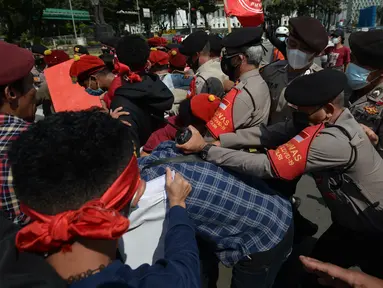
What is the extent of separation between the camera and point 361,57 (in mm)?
2537

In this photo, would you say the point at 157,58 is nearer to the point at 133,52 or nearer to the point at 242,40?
the point at 133,52

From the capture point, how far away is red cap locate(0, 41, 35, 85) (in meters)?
1.53

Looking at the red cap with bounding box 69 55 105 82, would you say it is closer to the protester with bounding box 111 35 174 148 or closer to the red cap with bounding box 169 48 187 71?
the protester with bounding box 111 35 174 148

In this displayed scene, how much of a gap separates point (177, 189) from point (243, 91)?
1133 millimetres

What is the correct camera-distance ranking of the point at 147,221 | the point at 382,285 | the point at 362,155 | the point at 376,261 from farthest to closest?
the point at 376,261, the point at 362,155, the point at 147,221, the point at 382,285

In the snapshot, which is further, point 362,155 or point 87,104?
point 87,104

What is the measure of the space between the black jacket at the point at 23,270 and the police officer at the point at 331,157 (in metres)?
0.88

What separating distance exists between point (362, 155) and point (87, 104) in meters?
2.74

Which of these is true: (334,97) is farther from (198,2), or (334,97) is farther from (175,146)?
(198,2)

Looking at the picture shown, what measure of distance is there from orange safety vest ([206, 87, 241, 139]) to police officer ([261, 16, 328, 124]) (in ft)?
2.00

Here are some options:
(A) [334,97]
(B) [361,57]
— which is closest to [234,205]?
(A) [334,97]

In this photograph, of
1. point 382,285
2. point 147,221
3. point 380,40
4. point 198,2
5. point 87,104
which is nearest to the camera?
point 382,285

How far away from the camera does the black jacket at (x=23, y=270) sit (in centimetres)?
82

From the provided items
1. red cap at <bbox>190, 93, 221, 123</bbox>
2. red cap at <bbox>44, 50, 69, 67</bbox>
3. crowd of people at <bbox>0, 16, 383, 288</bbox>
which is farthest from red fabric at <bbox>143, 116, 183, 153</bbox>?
red cap at <bbox>44, 50, 69, 67</bbox>
